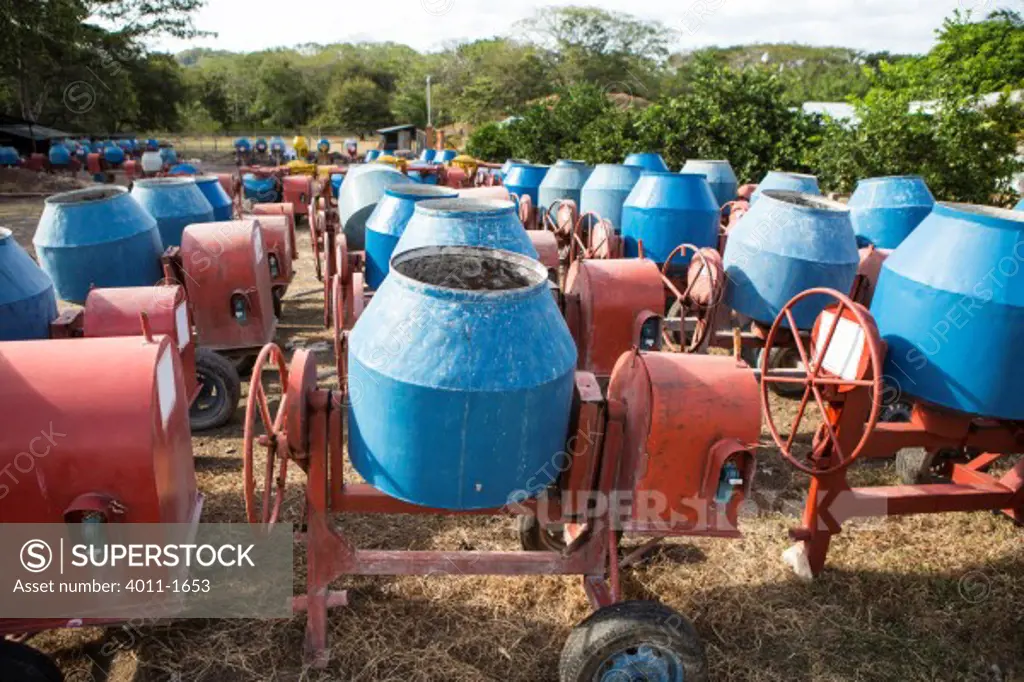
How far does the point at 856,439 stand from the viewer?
320 centimetres

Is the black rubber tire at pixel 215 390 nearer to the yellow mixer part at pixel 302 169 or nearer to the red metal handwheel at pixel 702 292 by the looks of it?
the red metal handwheel at pixel 702 292

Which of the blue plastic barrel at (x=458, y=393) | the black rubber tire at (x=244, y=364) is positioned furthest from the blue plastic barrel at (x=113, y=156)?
the blue plastic barrel at (x=458, y=393)

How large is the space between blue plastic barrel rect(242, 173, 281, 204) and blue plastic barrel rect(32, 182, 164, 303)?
313 inches

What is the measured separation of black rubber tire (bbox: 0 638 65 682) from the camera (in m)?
2.14

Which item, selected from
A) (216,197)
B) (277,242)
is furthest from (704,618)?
(216,197)

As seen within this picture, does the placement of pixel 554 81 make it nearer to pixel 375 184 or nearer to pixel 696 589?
pixel 375 184

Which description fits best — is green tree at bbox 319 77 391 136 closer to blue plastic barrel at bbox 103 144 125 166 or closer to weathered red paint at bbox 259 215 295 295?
blue plastic barrel at bbox 103 144 125 166

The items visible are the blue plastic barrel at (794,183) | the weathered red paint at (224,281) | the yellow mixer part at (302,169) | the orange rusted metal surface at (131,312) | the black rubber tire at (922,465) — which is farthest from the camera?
the yellow mixer part at (302,169)

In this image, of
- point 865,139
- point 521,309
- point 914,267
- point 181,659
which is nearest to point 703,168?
point 865,139

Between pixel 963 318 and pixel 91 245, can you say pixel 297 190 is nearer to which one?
pixel 91 245

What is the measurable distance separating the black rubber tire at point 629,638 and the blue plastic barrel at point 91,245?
4.04 meters

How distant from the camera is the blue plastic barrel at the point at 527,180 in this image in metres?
9.84

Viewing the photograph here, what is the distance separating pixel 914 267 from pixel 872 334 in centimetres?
59

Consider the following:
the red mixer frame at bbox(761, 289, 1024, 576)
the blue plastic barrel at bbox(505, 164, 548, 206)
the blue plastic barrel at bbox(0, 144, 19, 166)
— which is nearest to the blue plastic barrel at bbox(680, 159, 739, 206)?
the blue plastic barrel at bbox(505, 164, 548, 206)
